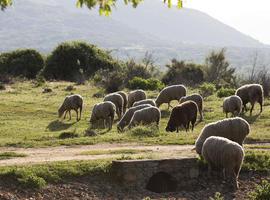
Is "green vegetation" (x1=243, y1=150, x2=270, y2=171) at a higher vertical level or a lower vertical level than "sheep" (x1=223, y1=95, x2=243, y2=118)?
lower

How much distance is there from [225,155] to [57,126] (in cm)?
1379

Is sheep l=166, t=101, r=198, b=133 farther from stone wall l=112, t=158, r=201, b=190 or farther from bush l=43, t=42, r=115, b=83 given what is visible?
bush l=43, t=42, r=115, b=83

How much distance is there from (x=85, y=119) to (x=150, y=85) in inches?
529

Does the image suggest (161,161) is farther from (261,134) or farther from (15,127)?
(15,127)

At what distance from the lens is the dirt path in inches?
752

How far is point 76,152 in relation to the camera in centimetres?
2084

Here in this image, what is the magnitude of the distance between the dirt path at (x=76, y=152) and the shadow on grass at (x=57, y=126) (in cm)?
622

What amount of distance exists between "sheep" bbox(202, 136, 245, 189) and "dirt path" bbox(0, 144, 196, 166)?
1.25 m

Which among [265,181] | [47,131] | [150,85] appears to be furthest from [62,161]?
[150,85]

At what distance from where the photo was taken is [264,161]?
19.3 metres

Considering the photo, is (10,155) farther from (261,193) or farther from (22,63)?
(22,63)

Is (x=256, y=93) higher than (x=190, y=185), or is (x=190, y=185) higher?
(x=256, y=93)

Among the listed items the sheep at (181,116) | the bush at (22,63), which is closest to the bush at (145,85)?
the sheep at (181,116)

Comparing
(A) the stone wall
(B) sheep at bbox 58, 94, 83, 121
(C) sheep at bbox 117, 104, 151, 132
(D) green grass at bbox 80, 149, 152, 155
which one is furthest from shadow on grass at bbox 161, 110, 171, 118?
(A) the stone wall
